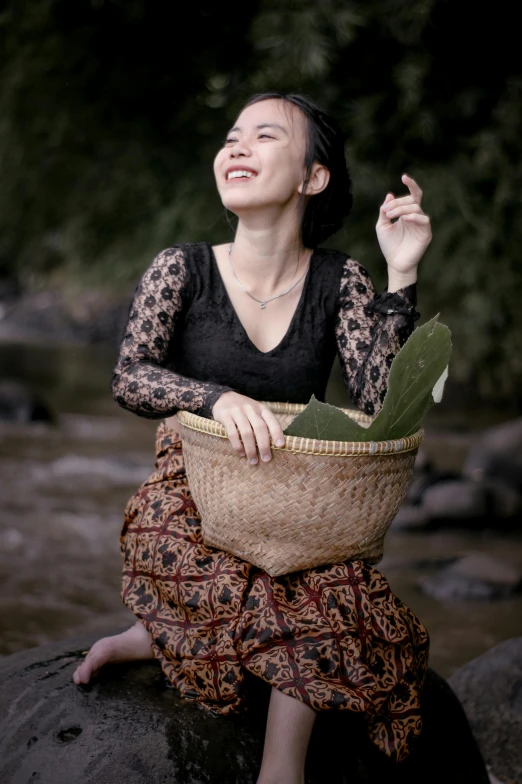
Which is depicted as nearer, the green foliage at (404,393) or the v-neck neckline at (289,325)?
the green foliage at (404,393)

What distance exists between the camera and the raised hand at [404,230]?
2.06m

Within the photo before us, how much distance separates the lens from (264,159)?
214cm

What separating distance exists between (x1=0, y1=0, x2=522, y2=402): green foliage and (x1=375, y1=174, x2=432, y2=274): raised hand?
280 cm

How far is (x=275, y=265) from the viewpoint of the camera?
228cm

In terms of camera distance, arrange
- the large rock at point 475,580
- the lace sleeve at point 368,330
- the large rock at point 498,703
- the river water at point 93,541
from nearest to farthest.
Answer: the lace sleeve at point 368,330
the large rock at point 498,703
the river water at point 93,541
the large rock at point 475,580

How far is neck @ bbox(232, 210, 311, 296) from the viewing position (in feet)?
7.32

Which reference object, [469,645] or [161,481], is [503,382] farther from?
[161,481]

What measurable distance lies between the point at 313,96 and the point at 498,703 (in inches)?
148

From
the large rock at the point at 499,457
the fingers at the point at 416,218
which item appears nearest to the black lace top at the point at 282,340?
the fingers at the point at 416,218

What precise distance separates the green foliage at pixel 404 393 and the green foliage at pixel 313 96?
10.8 feet

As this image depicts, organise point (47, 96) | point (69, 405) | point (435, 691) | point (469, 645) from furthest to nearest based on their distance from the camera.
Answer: point (69, 405)
point (47, 96)
point (469, 645)
point (435, 691)

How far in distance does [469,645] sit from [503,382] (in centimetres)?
368

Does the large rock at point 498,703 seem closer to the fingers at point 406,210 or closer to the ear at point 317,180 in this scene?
the fingers at point 406,210

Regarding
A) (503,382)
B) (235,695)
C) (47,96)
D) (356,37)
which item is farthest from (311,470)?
(503,382)
